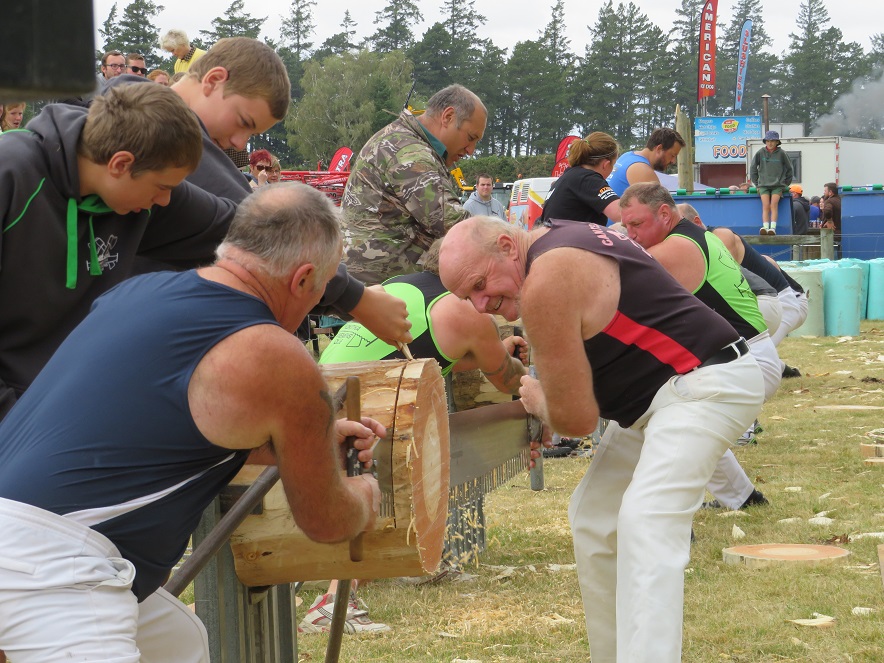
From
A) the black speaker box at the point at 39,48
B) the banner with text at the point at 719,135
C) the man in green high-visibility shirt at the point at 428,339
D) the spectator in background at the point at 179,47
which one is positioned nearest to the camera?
the black speaker box at the point at 39,48

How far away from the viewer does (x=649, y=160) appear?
848cm

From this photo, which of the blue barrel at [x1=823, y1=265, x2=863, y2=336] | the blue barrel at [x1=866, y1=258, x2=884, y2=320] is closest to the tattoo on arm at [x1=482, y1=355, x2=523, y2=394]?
the blue barrel at [x1=823, y1=265, x2=863, y2=336]

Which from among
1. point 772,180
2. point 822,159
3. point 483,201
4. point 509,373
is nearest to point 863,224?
point 772,180

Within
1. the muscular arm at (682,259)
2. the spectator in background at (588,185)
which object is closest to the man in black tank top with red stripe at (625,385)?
the muscular arm at (682,259)

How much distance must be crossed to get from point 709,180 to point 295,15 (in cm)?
7476

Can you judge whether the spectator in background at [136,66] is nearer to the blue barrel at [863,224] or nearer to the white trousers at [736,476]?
the white trousers at [736,476]

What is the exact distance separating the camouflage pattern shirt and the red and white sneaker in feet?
5.41

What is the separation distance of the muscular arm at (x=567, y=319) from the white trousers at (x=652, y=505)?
0.29 metres

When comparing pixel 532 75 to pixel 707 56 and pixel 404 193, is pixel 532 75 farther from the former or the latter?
pixel 404 193

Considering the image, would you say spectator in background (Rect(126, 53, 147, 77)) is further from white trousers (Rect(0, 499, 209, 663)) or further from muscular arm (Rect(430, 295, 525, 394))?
white trousers (Rect(0, 499, 209, 663))

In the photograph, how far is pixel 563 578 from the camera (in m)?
5.39

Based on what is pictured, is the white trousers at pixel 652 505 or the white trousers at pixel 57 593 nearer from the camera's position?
the white trousers at pixel 57 593

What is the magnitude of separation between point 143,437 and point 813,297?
47.3ft

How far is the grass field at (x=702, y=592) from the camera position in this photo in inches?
171
